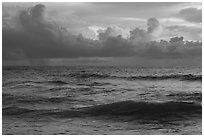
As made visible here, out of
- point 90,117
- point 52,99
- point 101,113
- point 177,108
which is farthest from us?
point 52,99

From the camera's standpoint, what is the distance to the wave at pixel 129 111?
36.3ft

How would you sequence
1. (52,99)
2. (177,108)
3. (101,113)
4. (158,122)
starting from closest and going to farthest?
(158,122) < (101,113) < (177,108) < (52,99)

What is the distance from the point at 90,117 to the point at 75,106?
2271 mm

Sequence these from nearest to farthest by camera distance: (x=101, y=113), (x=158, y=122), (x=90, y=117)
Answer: (x=158, y=122) < (x=90, y=117) < (x=101, y=113)

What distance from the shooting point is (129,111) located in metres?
11.7

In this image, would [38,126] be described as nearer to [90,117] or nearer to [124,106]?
[90,117]

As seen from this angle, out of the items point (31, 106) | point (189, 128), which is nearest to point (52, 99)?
point (31, 106)

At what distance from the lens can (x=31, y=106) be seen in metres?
12.6

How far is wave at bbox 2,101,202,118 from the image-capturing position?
36.3 feet

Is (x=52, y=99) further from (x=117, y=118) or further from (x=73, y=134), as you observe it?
(x=73, y=134)

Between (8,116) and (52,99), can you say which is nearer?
(8,116)

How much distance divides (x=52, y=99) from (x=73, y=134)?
7.21 metres

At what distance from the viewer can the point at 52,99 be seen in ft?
48.6

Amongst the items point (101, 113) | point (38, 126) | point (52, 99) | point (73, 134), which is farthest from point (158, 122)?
point (52, 99)
